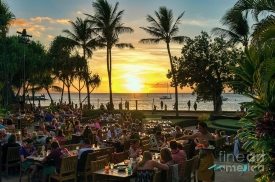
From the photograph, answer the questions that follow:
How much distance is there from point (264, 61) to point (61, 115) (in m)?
20.7

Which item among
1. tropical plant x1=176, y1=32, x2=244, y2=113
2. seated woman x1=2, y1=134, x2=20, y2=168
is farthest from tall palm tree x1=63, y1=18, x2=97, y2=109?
seated woman x1=2, y1=134, x2=20, y2=168

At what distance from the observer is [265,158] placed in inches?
256

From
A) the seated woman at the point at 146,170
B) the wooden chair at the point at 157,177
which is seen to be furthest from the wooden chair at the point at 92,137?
the wooden chair at the point at 157,177

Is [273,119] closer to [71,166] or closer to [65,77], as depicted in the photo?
[71,166]

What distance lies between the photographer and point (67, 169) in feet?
25.7

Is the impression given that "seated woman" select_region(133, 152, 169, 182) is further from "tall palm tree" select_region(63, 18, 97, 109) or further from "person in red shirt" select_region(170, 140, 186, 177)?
"tall palm tree" select_region(63, 18, 97, 109)

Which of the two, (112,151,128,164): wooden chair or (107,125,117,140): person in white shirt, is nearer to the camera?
(112,151,128,164): wooden chair

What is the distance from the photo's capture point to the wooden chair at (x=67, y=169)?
25.3 feet

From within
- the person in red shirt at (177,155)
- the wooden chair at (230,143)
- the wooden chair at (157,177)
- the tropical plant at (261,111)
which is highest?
the tropical plant at (261,111)

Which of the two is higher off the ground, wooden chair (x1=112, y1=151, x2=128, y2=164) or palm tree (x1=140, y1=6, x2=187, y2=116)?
palm tree (x1=140, y1=6, x2=187, y2=116)

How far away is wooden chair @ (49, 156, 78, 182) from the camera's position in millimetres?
7707

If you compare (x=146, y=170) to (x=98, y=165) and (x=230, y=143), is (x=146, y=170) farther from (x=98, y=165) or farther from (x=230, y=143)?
(x=230, y=143)

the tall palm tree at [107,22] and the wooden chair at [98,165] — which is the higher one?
the tall palm tree at [107,22]

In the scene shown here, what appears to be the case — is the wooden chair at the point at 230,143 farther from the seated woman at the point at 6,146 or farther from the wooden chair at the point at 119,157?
the seated woman at the point at 6,146
